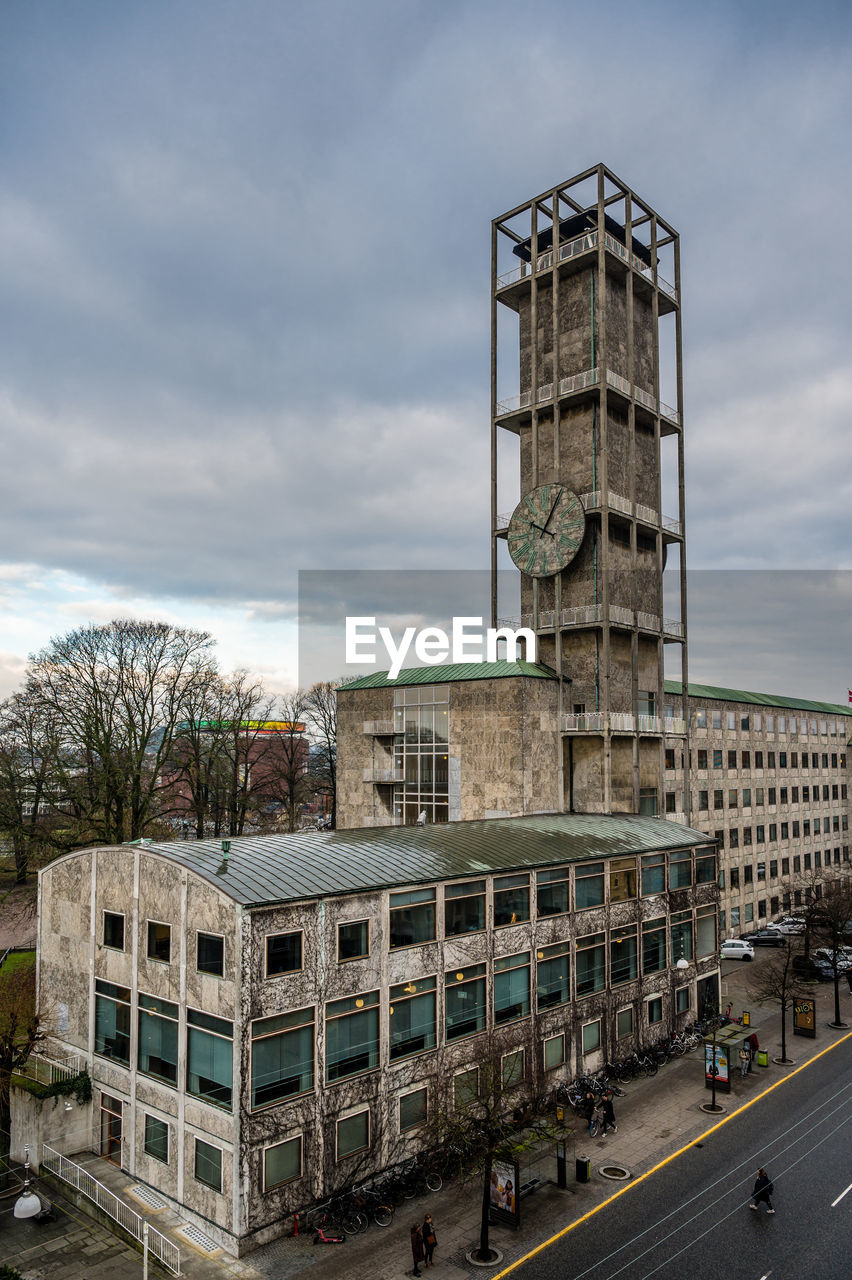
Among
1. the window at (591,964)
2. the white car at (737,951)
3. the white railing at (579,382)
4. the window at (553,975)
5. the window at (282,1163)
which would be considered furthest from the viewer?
the white car at (737,951)

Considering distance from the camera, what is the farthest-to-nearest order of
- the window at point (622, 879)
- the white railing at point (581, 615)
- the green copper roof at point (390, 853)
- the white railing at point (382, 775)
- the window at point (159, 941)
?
the white railing at point (382, 775), the white railing at point (581, 615), the window at point (622, 879), the window at point (159, 941), the green copper roof at point (390, 853)

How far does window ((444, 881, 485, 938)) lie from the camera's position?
91.7 ft

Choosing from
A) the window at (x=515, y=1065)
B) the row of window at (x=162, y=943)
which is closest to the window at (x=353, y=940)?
the row of window at (x=162, y=943)

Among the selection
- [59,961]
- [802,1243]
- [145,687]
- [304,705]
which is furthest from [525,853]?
[304,705]

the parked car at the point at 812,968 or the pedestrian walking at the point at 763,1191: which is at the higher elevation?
the pedestrian walking at the point at 763,1191

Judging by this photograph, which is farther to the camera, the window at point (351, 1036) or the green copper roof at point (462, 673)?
the green copper roof at point (462, 673)

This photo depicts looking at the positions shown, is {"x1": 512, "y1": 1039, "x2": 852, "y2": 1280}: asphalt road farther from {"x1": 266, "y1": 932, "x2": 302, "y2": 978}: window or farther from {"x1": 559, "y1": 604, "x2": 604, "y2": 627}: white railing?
{"x1": 559, "y1": 604, "x2": 604, "y2": 627}: white railing

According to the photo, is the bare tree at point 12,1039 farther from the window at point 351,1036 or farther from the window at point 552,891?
the window at point 552,891

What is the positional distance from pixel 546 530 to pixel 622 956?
23.9 m

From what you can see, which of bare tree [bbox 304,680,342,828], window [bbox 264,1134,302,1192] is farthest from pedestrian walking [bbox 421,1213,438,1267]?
bare tree [bbox 304,680,342,828]

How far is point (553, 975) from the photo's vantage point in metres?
31.5

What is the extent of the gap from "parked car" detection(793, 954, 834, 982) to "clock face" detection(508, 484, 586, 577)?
26.3 m

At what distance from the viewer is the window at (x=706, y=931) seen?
4041 centimetres

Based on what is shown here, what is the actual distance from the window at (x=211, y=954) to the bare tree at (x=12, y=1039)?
Answer: 24.6 feet
